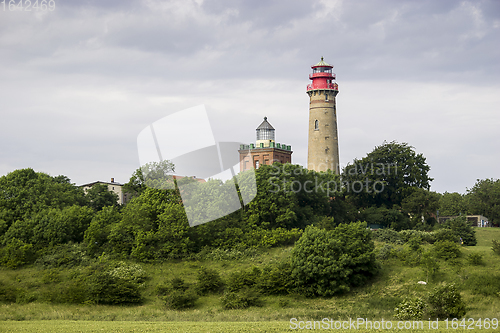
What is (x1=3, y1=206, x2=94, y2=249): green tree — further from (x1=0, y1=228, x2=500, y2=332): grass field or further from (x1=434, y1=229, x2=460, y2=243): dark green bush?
(x1=434, y1=229, x2=460, y2=243): dark green bush

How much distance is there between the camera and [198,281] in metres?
36.9

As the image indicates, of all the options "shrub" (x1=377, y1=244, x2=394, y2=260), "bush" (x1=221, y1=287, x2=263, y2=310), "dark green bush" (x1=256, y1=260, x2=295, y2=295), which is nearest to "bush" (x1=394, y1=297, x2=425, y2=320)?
"dark green bush" (x1=256, y1=260, x2=295, y2=295)

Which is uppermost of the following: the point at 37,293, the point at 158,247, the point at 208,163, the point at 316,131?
the point at 316,131

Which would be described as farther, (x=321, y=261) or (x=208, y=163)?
(x=321, y=261)

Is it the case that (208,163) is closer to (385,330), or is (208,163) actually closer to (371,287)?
(385,330)

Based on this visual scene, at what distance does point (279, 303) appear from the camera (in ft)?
109

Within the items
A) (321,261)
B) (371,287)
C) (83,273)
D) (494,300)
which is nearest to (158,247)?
(83,273)

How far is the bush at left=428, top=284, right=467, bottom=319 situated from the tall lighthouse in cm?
3487

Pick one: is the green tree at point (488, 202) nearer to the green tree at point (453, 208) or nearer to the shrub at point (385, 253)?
the green tree at point (453, 208)

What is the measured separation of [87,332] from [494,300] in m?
23.0

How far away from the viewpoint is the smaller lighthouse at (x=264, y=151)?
65000 millimetres

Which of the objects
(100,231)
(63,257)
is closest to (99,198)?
(100,231)

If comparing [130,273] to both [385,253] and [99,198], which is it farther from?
[99,198]

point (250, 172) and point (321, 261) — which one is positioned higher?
point (250, 172)
